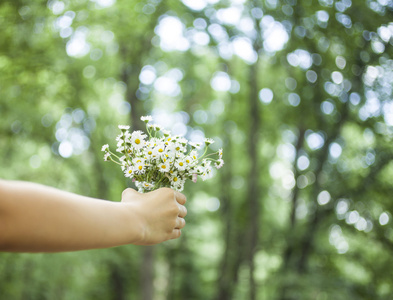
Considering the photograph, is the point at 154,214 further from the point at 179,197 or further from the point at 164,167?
the point at 164,167

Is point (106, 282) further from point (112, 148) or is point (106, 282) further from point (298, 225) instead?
point (298, 225)

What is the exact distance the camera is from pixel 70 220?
1.36 m

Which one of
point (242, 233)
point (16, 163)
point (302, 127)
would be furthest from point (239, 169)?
Answer: point (16, 163)

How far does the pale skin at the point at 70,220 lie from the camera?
1.24 m

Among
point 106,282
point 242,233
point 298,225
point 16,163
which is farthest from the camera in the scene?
point 106,282

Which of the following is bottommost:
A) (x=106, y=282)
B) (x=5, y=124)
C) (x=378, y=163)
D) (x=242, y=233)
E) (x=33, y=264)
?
(x=106, y=282)

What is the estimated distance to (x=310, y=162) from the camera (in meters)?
8.83

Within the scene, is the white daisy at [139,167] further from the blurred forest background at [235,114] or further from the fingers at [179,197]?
the blurred forest background at [235,114]

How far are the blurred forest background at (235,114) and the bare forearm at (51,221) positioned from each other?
5894 mm

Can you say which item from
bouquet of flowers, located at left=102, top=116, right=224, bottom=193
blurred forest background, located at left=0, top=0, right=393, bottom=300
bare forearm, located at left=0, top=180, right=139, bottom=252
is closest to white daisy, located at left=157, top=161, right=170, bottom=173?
bouquet of flowers, located at left=102, top=116, right=224, bottom=193

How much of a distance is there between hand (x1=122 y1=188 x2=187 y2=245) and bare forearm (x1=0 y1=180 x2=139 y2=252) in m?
0.12

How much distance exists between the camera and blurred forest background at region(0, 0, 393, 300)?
24.9 ft

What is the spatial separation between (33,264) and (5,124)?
3.41 metres

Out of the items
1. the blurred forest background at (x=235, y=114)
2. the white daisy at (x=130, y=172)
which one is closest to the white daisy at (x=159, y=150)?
the white daisy at (x=130, y=172)
